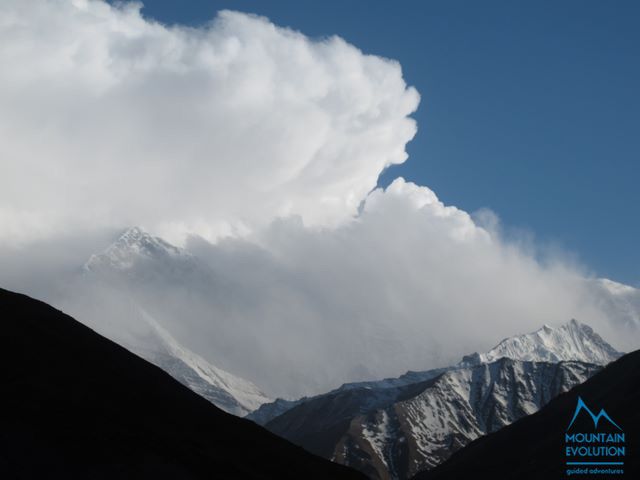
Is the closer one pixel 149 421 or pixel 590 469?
pixel 149 421

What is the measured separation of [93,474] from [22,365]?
26.6 metres

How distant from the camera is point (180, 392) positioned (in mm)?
133875

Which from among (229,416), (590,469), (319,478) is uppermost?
(590,469)

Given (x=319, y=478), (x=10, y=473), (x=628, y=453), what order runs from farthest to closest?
(x=628, y=453), (x=319, y=478), (x=10, y=473)

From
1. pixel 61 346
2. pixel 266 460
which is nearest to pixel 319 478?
pixel 266 460

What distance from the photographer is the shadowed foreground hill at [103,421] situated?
81.9 meters

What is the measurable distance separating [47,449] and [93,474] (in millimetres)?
5495

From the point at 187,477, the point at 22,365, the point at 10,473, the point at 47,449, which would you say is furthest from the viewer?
the point at 22,365

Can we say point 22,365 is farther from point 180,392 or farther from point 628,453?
point 628,453

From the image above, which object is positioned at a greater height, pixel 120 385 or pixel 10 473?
pixel 120 385

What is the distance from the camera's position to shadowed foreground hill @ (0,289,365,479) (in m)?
81.9

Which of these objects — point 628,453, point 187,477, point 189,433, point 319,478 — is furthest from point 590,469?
point 187,477

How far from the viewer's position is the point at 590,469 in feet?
652

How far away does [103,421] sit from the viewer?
94.9 meters
